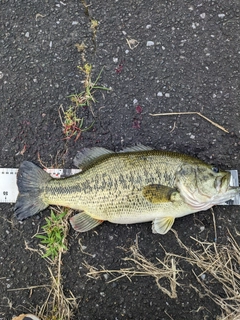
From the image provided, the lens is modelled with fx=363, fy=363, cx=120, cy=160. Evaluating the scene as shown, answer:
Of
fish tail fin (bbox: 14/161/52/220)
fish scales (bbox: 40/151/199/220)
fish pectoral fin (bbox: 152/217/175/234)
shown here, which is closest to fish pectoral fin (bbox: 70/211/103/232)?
fish scales (bbox: 40/151/199/220)

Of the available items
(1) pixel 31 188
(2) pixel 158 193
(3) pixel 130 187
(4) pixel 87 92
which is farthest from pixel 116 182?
(4) pixel 87 92

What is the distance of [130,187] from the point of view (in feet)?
10.7

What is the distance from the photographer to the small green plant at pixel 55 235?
141 inches

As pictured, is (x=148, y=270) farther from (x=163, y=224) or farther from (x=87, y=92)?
(x=87, y=92)

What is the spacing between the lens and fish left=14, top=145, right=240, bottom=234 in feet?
10.6

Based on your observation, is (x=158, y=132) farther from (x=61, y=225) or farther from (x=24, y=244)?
(x=24, y=244)

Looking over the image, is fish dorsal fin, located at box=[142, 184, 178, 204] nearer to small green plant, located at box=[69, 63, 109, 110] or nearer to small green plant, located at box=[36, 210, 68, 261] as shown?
small green plant, located at box=[36, 210, 68, 261]

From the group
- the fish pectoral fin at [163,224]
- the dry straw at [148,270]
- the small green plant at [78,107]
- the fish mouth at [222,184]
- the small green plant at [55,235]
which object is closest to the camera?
the fish mouth at [222,184]

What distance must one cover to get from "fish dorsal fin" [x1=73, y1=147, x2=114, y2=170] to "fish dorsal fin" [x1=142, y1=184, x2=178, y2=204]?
54cm

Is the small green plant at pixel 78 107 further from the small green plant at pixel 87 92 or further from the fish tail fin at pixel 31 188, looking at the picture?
the fish tail fin at pixel 31 188

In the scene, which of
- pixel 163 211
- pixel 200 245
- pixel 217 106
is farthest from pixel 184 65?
pixel 200 245

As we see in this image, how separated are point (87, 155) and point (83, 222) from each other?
2.09 feet

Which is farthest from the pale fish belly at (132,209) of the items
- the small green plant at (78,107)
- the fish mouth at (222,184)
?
the small green plant at (78,107)

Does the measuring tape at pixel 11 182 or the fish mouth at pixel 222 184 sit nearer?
the fish mouth at pixel 222 184
